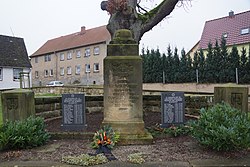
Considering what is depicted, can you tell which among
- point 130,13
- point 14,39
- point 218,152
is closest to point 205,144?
point 218,152

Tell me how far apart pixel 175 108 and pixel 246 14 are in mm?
32063

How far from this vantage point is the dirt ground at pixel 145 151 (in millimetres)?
5613

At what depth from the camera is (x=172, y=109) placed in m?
8.38

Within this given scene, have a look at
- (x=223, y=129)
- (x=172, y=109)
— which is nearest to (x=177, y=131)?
(x=172, y=109)

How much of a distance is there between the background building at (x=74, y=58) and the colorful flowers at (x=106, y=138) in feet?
128

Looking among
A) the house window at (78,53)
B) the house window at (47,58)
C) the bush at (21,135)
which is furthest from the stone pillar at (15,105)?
the house window at (47,58)

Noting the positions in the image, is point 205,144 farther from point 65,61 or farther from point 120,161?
point 65,61

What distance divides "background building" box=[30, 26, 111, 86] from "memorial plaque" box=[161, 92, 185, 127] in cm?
3746

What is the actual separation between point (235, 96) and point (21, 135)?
5.71 metres

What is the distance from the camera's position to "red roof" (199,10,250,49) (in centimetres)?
3369

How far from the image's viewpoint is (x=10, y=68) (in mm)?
35906

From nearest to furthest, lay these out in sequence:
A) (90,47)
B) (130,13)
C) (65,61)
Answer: (130,13) < (90,47) < (65,61)

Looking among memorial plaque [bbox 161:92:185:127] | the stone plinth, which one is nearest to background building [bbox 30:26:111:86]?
memorial plaque [bbox 161:92:185:127]

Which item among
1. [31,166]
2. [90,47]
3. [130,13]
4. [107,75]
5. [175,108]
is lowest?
[31,166]
